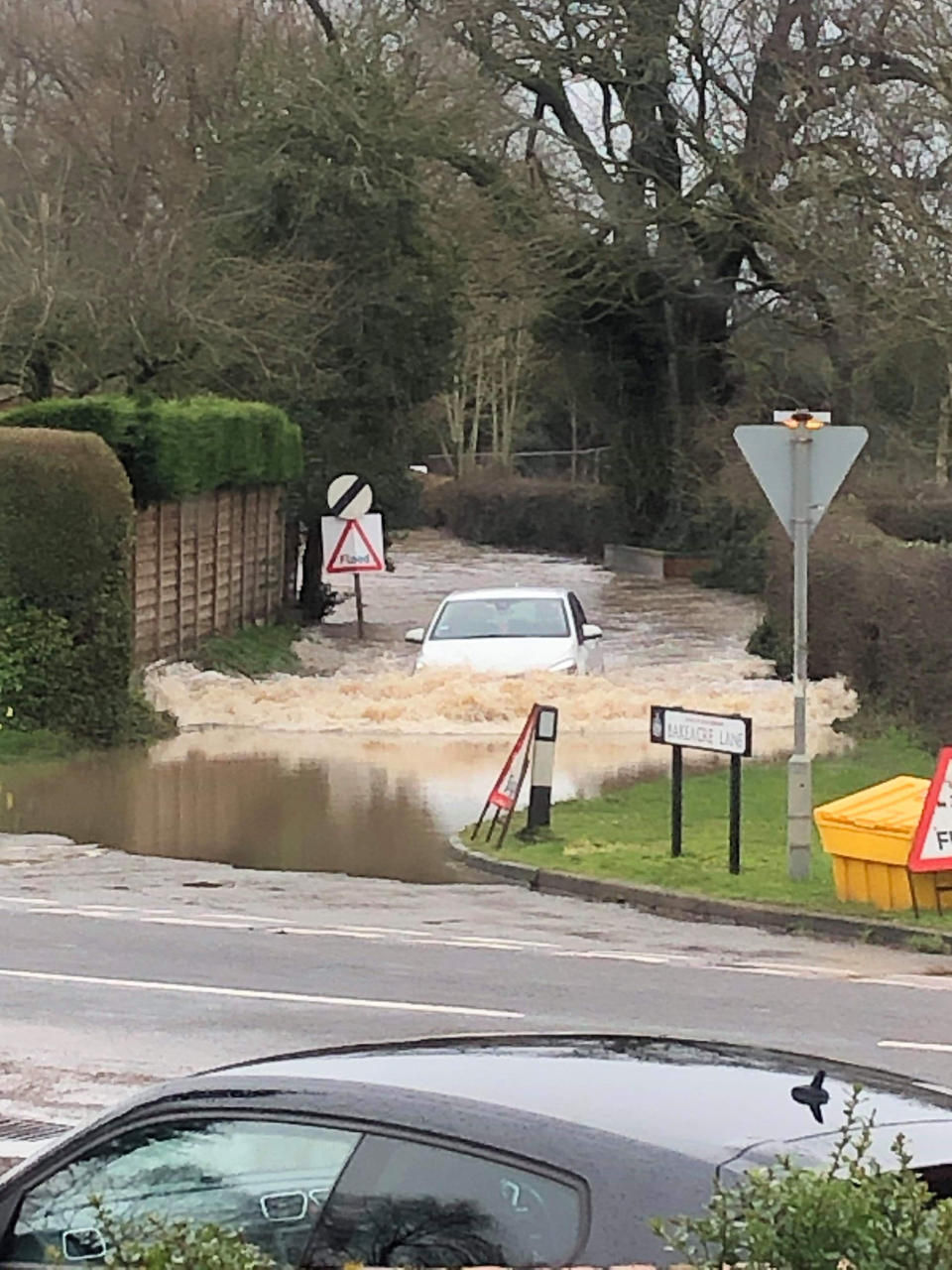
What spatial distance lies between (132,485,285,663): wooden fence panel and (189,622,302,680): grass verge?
0.70 feet

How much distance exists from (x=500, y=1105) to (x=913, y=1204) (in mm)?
918

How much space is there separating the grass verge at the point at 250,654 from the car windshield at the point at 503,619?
4.41m

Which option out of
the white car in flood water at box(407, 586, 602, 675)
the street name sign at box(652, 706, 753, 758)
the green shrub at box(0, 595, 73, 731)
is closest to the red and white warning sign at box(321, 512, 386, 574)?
the white car in flood water at box(407, 586, 602, 675)

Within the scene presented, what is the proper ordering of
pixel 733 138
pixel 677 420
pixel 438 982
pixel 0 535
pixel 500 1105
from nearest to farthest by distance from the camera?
pixel 500 1105 → pixel 438 982 → pixel 0 535 → pixel 733 138 → pixel 677 420

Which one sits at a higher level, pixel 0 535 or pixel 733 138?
pixel 733 138

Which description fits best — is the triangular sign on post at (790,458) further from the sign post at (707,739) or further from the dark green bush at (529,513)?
the dark green bush at (529,513)

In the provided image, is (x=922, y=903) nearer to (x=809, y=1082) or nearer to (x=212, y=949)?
(x=212, y=949)

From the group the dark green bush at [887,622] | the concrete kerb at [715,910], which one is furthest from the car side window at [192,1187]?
the dark green bush at [887,622]

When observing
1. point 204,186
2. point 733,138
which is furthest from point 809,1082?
point 733,138

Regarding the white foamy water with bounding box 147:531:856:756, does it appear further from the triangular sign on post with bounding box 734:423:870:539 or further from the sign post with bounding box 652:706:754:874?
the triangular sign on post with bounding box 734:423:870:539

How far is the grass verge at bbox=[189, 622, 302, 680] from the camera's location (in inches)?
1217

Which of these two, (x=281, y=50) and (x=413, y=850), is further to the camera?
(x=281, y=50)

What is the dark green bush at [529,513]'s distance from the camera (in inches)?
2422

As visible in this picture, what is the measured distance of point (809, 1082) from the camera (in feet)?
14.1
